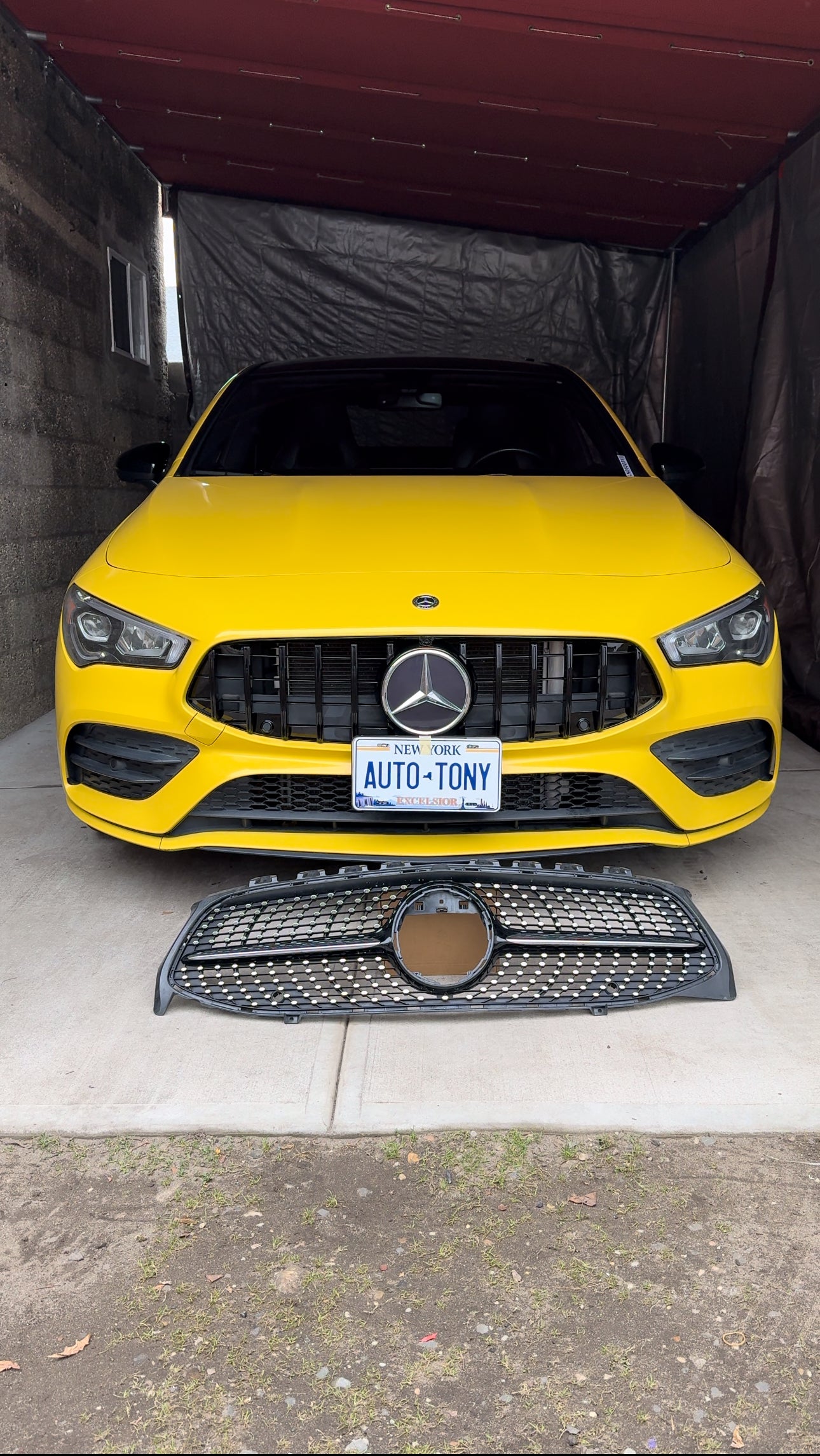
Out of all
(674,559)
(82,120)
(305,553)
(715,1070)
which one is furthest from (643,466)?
(82,120)

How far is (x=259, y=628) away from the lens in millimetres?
2414

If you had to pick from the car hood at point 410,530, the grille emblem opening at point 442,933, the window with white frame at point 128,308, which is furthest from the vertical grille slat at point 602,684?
the window with white frame at point 128,308

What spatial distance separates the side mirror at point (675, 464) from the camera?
384 cm

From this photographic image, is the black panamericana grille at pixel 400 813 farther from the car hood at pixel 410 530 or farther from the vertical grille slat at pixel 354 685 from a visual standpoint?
the car hood at pixel 410 530

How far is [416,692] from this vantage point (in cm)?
239

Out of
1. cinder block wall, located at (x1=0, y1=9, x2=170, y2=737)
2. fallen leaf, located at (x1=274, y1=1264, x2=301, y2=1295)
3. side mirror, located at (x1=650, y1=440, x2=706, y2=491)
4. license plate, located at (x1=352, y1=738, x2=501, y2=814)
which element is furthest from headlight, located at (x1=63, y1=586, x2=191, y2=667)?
side mirror, located at (x1=650, y1=440, x2=706, y2=491)

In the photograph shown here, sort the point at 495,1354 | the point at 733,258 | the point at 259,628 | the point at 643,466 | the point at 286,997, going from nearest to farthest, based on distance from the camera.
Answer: the point at 495,1354 < the point at 286,997 < the point at 259,628 < the point at 643,466 < the point at 733,258

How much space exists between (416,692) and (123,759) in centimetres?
72

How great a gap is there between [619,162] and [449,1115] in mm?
4779

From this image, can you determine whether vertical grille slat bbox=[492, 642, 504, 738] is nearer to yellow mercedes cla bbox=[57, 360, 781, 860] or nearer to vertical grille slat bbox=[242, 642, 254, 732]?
yellow mercedes cla bbox=[57, 360, 781, 860]

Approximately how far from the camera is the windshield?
3.67 m

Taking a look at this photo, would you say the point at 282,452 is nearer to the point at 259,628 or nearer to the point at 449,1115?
the point at 259,628

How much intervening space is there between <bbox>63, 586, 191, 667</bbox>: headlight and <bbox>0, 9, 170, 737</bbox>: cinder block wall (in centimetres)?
197

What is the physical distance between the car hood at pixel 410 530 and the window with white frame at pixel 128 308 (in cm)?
347
